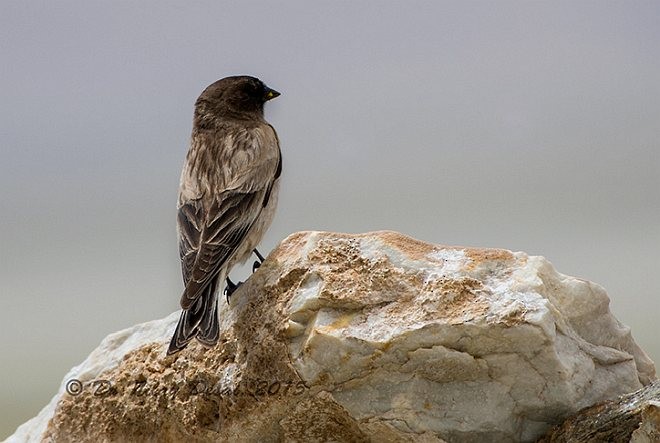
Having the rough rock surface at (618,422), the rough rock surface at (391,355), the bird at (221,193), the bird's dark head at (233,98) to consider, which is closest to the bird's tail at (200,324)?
the bird at (221,193)

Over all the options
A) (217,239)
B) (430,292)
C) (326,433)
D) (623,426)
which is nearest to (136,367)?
(217,239)

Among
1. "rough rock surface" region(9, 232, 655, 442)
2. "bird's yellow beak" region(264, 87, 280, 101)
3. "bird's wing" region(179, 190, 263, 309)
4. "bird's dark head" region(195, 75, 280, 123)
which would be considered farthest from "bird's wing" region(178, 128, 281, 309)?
"bird's yellow beak" region(264, 87, 280, 101)

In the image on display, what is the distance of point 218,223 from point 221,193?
282mm

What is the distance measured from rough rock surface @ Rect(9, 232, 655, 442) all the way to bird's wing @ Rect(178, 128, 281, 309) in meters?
0.31

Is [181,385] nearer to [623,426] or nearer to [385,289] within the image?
[385,289]

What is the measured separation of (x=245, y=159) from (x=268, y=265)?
0.88 metres

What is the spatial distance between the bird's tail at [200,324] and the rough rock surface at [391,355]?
22cm

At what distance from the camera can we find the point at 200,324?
5879 mm

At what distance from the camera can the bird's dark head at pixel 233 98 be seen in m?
7.42

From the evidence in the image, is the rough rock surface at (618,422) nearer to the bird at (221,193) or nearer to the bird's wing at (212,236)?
the bird at (221,193)

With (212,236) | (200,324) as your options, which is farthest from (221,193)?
(200,324)

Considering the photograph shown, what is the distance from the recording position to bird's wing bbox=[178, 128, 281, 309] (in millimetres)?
6020

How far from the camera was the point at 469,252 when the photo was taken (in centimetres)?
584

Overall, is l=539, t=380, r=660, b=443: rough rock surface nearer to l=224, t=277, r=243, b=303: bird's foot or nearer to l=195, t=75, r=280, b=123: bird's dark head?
l=224, t=277, r=243, b=303: bird's foot
